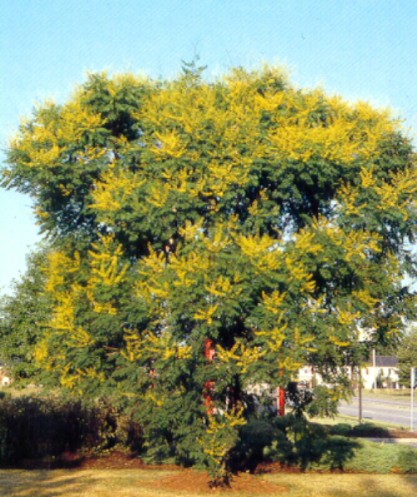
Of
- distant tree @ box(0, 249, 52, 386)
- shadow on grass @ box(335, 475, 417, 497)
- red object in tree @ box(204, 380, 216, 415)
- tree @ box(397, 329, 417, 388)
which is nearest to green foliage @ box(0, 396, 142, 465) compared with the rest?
red object in tree @ box(204, 380, 216, 415)

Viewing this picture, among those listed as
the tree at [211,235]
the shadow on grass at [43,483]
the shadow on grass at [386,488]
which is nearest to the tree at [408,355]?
the shadow on grass at [386,488]

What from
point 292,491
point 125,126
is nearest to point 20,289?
point 125,126

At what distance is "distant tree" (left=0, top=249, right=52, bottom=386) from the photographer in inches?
1152

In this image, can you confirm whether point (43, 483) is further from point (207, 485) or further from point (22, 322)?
point (22, 322)

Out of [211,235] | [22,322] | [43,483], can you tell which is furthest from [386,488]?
[22,322]

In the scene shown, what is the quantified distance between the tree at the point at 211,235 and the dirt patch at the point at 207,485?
2.24ft

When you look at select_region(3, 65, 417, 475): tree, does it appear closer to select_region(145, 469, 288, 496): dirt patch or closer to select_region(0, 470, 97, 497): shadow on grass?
select_region(145, 469, 288, 496): dirt patch

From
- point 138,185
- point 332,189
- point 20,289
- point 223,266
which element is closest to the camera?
point 223,266

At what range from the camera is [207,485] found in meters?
15.1

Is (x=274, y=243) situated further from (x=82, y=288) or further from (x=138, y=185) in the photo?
(x=82, y=288)

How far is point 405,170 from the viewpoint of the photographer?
1504 cm

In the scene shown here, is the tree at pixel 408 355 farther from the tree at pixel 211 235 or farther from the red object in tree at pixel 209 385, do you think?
the red object in tree at pixel 209 385

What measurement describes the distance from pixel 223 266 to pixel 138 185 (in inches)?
93.4

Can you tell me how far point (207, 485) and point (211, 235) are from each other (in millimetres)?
5342
